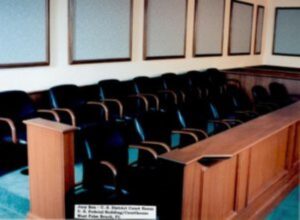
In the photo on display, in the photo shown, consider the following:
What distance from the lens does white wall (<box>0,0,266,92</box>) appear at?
4648mm

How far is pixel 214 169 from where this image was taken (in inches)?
108

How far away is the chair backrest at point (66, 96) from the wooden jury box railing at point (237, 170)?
2173 mm

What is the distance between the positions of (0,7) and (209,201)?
2.96 meters

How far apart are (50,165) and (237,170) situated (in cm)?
135

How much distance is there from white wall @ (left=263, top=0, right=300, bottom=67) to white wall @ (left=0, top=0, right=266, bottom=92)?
11.5 feet

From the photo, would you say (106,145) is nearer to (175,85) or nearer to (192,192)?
(192,192)

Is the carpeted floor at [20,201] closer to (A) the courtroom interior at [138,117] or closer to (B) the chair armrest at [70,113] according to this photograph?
(A) the courtroom interior at [138,117]

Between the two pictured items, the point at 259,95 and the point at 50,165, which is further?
the point at 259,95

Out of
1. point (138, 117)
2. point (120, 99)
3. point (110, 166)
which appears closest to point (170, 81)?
point (120, 99)

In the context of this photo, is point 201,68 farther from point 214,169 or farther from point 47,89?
point 214,169

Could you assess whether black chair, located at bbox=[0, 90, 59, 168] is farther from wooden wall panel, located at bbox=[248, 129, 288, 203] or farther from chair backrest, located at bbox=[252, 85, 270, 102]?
chair backrest, located at bbox=[252, 85, 270, 102]

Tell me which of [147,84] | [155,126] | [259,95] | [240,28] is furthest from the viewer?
[240,28]

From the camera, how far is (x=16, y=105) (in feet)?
14.3

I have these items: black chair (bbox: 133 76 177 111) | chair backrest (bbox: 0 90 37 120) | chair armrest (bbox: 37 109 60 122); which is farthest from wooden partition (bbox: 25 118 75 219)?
black chair (bbox: 133 76 177 111)
